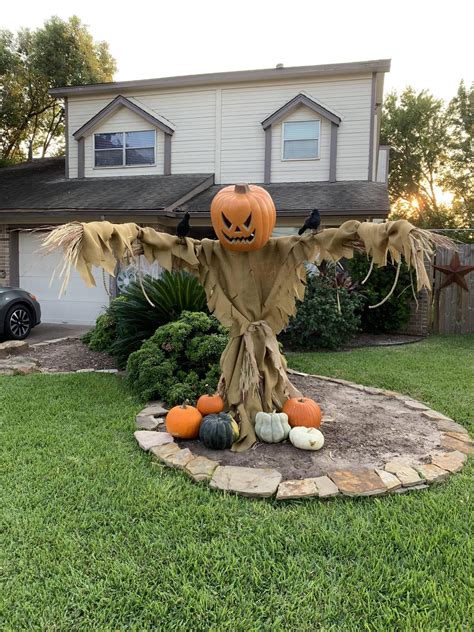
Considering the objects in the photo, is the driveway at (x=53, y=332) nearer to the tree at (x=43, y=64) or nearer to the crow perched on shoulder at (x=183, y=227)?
the crow perched on shoulder at (x=183, y=227)

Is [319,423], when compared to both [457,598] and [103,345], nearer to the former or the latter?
[457,598]

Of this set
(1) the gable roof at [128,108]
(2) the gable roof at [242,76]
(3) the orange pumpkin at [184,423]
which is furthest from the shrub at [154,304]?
(2) the gable roof at [242,76]

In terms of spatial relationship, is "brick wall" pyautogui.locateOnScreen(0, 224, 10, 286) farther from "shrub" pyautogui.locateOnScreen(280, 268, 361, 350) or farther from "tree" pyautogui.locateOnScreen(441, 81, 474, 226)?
"tree" pyautogui.locateOnScreen(441, 81, 474, 226)

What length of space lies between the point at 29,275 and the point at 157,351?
327 inches

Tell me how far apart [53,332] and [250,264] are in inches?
288

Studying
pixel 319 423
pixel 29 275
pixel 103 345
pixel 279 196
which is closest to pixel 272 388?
pixel 319 423

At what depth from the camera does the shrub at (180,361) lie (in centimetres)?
451

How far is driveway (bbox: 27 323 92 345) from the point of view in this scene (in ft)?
29.0

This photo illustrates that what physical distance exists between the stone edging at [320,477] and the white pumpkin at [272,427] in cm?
42

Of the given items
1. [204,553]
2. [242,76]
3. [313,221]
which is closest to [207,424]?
[204,553]

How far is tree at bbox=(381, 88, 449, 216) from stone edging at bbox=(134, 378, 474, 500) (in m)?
27.1

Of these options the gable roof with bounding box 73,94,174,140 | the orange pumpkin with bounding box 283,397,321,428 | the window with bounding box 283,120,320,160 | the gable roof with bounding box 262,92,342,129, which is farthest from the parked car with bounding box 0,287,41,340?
the gable roof with bounding box 262,92,342,129

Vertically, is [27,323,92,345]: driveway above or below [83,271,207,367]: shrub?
below

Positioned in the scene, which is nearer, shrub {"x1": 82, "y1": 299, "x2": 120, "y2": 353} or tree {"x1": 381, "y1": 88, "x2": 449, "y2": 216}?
shrub {"x1": 82, "y1": 299, "x2": 120, "y2": 353}
